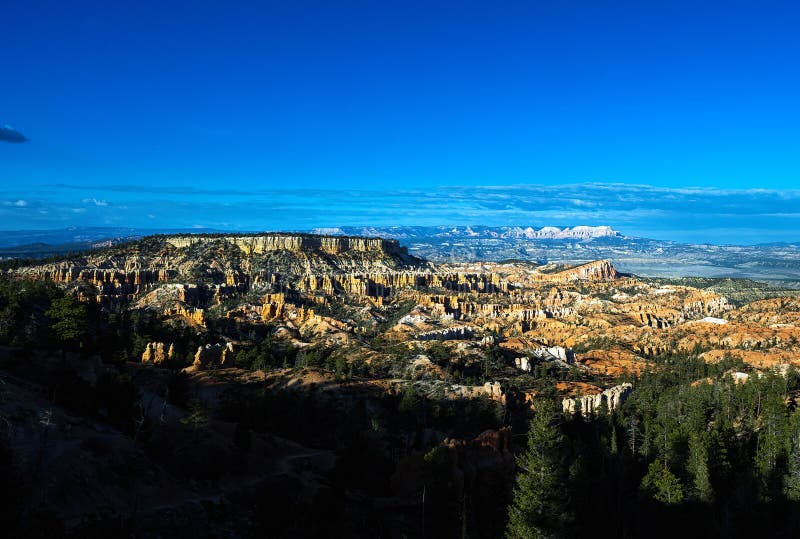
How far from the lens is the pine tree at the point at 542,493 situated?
36.3 metres

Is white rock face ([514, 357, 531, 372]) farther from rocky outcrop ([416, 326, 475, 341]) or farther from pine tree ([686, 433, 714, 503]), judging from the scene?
pine tree ([686, 433, 714, 503])

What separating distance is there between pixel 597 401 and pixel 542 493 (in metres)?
51.6

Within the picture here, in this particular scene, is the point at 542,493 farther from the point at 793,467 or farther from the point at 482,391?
the point at 482,391

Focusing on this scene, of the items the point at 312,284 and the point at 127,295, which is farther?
the point at 312,284

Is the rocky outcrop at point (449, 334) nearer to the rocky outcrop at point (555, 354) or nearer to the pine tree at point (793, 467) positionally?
the rocky outcrop at point (555, 354)

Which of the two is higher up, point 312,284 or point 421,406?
point 312,284

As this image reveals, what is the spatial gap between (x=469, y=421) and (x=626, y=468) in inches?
808

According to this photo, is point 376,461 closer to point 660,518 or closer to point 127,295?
point 660,518

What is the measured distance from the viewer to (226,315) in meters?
147

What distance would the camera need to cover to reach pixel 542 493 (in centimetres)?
3684

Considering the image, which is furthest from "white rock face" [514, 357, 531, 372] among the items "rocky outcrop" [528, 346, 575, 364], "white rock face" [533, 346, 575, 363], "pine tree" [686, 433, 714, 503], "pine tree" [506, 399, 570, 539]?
"pine tree" [506, 399, 570, 539]

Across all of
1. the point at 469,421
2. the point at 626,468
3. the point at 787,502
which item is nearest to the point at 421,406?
the point at 469,421

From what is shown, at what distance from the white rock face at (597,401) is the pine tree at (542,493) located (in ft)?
133

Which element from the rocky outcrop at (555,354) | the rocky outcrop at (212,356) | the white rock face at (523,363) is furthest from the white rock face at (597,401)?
the rocky outcrop at (212,356)
